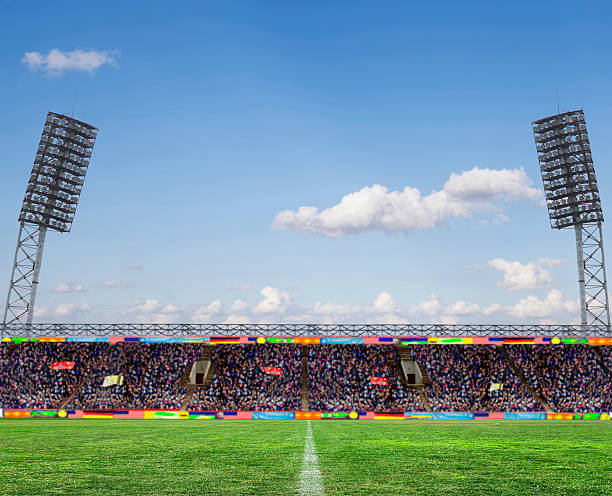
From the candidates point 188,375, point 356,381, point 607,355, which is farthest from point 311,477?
point 607,355

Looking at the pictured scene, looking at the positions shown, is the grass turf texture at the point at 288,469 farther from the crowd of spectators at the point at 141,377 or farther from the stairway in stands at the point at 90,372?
the stairway in stands at the point at 90,372

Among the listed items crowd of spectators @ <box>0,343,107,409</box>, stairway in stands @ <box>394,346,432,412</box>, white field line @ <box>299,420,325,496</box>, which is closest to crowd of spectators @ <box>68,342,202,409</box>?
crowd of spectators @ <box>0,343,107,409</box>

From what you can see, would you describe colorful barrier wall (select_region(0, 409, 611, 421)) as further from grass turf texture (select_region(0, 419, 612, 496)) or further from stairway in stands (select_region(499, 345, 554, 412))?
grass turf texture (select_region(0, 419, 612, 496))

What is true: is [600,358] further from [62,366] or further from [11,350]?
[11,350]

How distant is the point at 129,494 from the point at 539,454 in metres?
10.7

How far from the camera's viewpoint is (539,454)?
561 inches

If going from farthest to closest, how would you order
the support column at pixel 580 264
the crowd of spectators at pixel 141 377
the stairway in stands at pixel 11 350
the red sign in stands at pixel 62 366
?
the support column at pixel 580 264, the stairway in stands at pixel 11 350, the red sign in stands at pixel 62 366, the crowd of spectators at pixel 141 377

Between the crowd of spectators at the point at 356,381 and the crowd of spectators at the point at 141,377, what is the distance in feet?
33.5

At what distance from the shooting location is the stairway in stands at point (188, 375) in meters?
41.8

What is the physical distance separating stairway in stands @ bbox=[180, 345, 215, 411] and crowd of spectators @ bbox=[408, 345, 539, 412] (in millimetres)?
16831

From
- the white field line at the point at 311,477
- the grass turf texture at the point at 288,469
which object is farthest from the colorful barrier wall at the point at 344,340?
the white field line at the point at 311,477

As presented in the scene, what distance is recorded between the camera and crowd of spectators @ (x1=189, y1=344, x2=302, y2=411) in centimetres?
4159

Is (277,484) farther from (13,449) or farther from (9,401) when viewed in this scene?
(9,401)

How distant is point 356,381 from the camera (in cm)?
4434
